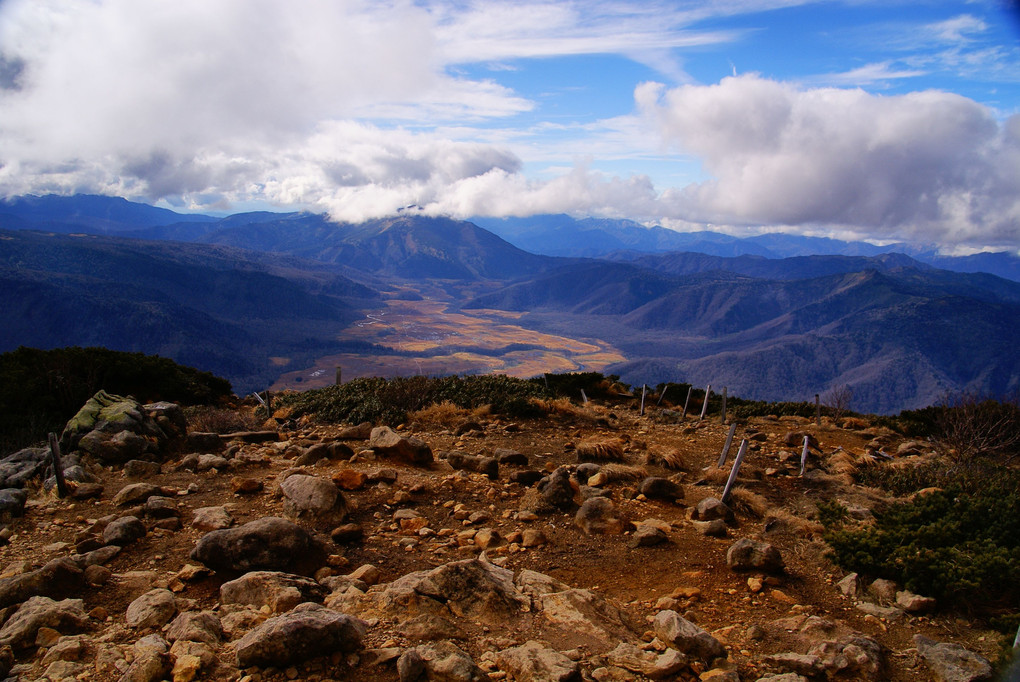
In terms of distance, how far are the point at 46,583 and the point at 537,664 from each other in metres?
5.05

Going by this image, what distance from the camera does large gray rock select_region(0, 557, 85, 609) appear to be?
5.36 metres

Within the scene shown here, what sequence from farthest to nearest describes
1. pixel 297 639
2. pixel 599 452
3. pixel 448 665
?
pixel 599 452 → pixel 297 639 → pixel 448 665

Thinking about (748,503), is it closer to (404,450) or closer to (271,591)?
(404,450)

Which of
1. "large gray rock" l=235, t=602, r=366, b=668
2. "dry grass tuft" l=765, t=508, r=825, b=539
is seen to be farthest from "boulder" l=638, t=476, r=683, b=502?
"large gray rock" l=235, t=602, r=366, b=668

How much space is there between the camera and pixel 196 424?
13516 mm

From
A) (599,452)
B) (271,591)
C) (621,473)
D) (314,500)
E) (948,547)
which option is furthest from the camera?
(599,452)

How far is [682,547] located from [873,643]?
8.71ft

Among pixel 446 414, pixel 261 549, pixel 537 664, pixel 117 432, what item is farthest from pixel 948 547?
pixel 117 432

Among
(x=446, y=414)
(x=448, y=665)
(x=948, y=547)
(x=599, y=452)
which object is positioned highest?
(x=948, y=547)

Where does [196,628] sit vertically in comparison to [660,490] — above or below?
above

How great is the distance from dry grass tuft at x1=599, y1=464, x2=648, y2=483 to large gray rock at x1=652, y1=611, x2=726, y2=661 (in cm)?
470

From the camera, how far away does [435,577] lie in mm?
5570

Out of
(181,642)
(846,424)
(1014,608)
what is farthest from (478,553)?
(846,424)

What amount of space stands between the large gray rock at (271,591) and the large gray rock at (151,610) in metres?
0.45
